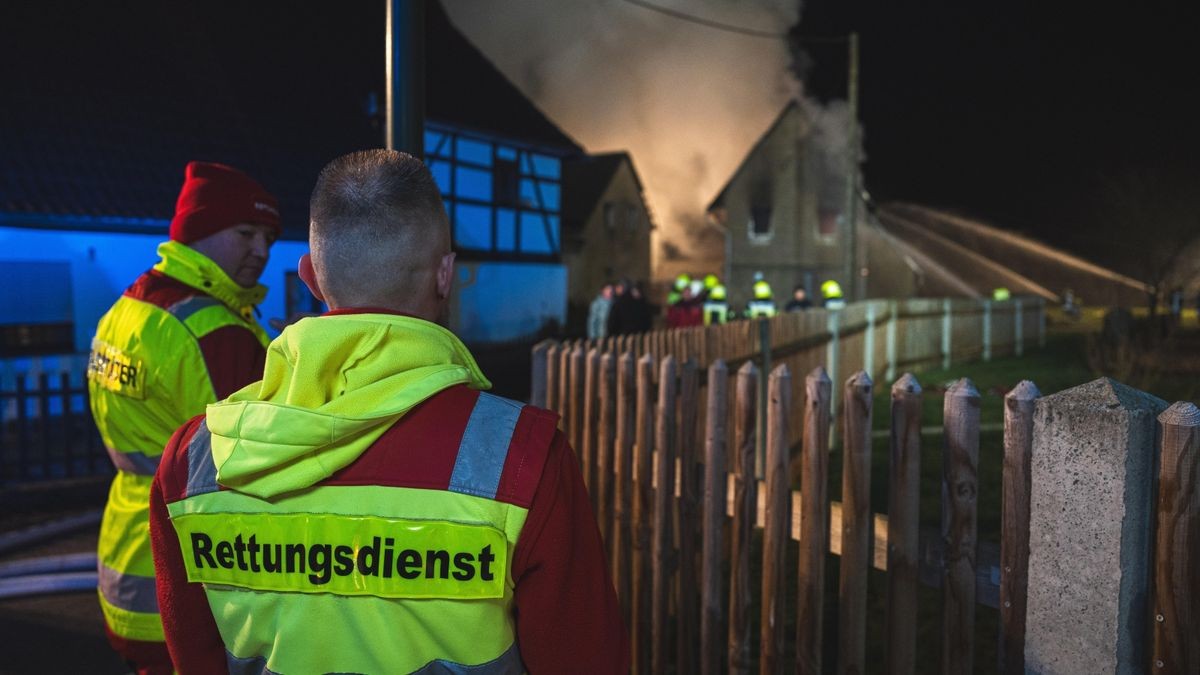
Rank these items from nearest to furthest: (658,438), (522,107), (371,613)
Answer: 1. (371,613)
2. (658,438)
3. (522,107)

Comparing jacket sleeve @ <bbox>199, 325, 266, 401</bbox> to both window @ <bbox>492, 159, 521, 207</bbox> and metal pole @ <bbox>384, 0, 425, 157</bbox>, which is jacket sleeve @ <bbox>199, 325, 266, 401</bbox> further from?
window @ <bbox>492, 159, 521, 207</bbox>

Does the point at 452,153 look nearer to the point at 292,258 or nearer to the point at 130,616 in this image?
the point at 292,258

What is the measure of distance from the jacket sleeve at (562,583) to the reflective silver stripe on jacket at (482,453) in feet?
0.24

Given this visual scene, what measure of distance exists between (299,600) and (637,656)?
2.51 m

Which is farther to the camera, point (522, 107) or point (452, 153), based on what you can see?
point (522, 107)

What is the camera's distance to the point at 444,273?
158cm

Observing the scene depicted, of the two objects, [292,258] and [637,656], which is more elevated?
[292,258]

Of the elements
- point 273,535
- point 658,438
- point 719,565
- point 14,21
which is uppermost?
point 14,21

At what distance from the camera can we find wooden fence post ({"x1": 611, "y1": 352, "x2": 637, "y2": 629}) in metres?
3.91

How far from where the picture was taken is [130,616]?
2.59 metres

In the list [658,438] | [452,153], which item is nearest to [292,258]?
[452,153]

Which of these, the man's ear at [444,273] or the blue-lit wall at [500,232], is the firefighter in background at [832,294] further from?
the man's ear at [444,273]

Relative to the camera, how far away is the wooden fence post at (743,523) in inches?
123

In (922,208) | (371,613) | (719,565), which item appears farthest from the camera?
(922,208)
